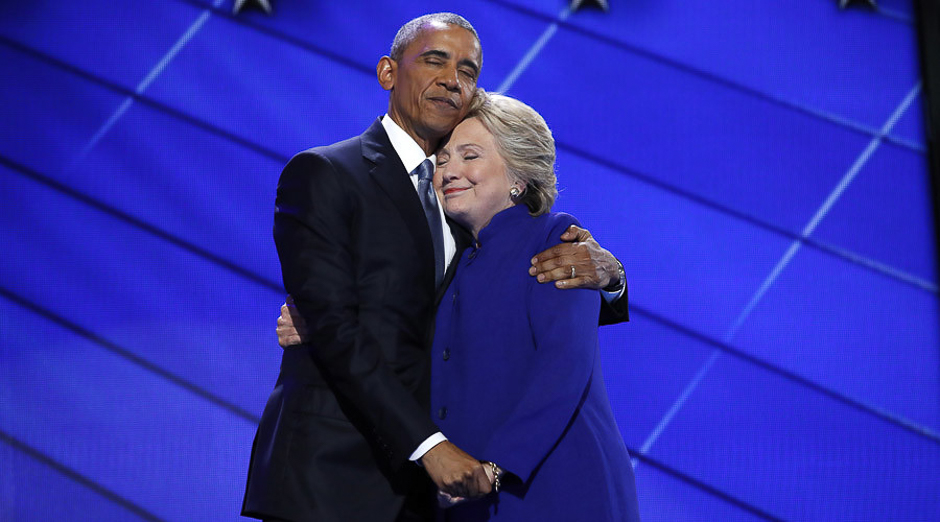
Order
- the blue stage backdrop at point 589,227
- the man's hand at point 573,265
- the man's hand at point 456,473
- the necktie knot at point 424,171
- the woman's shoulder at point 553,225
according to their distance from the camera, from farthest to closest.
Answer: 1. the blue stage backdrop at point 589,227
2. the necktie knot at point 424,171
3. the woman's shoulder at point 553,225
4. the man's hand at point 573,265
5. the man's hand at point 456,473

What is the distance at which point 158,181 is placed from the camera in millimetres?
3332

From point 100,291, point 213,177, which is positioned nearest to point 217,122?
point 213,177

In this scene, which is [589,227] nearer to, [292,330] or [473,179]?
[473,179]

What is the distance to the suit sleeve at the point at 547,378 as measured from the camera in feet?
4.93

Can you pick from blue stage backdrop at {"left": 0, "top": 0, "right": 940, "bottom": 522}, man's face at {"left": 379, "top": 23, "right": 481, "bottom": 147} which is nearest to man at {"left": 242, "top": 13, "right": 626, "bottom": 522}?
man's face at {"left": 379, "top": 23, "right": 481, "bottom": 147}

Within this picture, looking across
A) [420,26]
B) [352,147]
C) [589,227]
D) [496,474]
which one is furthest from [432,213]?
[589,227]

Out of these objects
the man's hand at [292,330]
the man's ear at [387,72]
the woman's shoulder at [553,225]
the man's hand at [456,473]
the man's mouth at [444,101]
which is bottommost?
the man's hand at [456,473]

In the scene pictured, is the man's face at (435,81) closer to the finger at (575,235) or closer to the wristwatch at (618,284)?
the finger at (575,235)

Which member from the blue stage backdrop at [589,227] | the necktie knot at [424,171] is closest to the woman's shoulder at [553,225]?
the necktie knot at [424,171]

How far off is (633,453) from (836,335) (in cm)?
88

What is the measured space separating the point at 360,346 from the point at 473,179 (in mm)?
431

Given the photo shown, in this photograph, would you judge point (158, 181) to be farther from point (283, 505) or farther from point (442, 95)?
point (283, 505)

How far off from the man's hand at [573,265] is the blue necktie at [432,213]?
0.75 feet

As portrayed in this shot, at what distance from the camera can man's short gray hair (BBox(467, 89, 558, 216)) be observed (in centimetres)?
177
